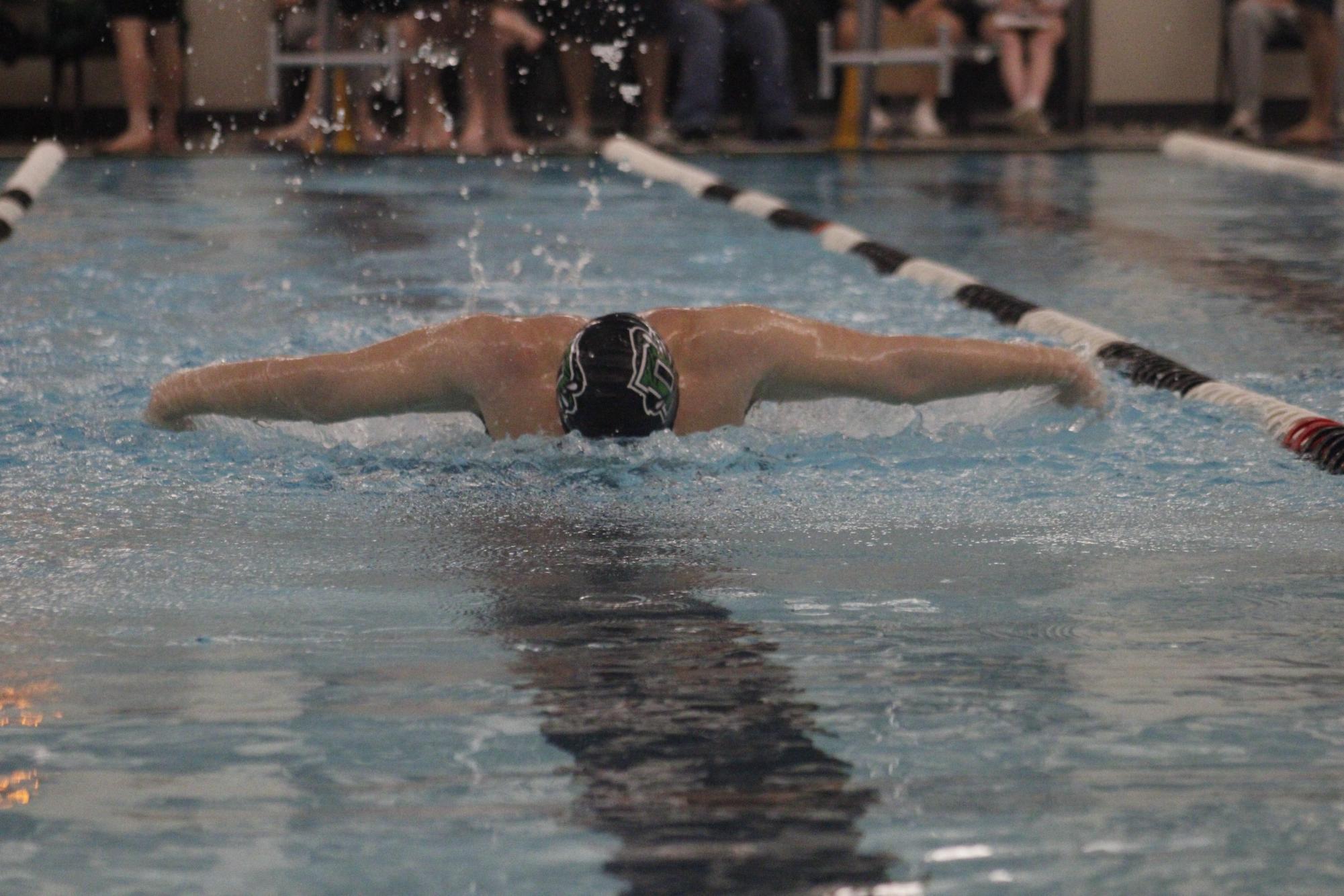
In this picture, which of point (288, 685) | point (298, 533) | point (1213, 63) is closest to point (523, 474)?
point (298, 533)

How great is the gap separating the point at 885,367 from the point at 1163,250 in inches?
154

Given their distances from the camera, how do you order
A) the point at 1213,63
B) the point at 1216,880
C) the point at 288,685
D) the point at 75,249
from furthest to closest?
the point at 1213,63 < the point at 75,249 < the point at 288,685 < the point at 1216,880

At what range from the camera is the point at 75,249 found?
23.3ft

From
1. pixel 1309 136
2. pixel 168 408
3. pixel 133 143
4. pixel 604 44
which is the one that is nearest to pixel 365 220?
pixel 133 143

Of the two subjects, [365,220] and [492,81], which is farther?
[492,81]

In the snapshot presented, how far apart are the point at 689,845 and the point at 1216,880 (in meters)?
0.46

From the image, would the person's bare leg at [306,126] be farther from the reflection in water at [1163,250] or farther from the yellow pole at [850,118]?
the reflection in water at [1163,250]

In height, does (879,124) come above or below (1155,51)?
below

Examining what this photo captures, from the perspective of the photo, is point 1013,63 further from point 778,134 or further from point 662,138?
point 662,138

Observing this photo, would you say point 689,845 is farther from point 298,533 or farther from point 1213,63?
point 1213,63

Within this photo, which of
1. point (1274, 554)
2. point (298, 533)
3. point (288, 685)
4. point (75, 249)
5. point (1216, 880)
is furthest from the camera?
point (75, 249)

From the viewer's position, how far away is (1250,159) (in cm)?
970

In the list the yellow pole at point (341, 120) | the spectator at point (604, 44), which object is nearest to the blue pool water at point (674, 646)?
the yellow pole at point (341, 120)

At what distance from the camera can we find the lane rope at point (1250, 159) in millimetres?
9109
